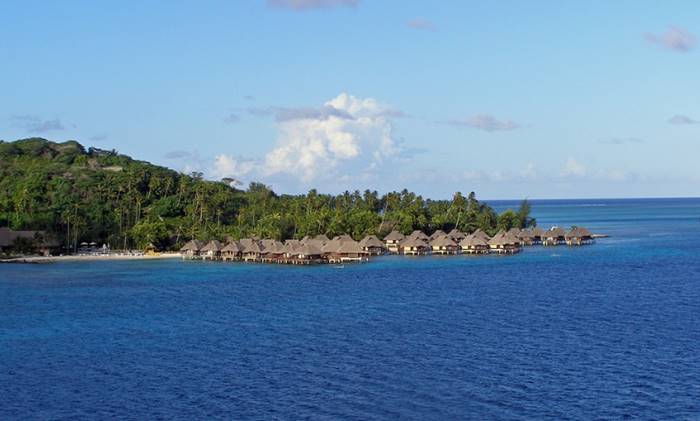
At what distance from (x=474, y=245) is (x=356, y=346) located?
5652cm

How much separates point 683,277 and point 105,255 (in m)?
58.5

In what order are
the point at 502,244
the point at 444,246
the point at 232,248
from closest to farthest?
the point at 232,248
the point at 502,244
the point at 444,246

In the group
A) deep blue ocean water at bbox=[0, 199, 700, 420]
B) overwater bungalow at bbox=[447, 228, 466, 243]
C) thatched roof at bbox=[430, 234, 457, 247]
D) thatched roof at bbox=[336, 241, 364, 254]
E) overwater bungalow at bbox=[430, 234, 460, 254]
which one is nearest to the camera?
deep blue ocean water at bbox=[0, 199, 700, 420]

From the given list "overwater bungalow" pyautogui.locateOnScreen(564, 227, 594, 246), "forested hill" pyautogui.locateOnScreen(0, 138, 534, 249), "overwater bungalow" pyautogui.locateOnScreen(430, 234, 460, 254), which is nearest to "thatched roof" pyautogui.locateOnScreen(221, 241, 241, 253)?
"forested hill" pyautogui.locateOnScreen(0, 138, 534, 249)

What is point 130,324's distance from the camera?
4606 cm

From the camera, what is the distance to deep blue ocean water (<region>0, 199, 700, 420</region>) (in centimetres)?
2980

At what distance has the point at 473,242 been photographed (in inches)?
3688

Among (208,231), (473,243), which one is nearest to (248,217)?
(208,231)

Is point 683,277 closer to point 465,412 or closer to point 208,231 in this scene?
point 465,412

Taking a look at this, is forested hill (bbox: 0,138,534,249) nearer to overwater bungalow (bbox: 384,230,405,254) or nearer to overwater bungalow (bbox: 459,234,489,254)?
overwater bungalow (bbox: 384,230,405,254)

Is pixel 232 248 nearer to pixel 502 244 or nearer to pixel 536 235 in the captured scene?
pixel 502 244

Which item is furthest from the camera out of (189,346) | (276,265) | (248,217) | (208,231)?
(248,217)

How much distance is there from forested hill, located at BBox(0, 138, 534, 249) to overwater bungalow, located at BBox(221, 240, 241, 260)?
5106 mm

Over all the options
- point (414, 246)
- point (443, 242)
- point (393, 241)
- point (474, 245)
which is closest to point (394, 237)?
point (393, 241)
